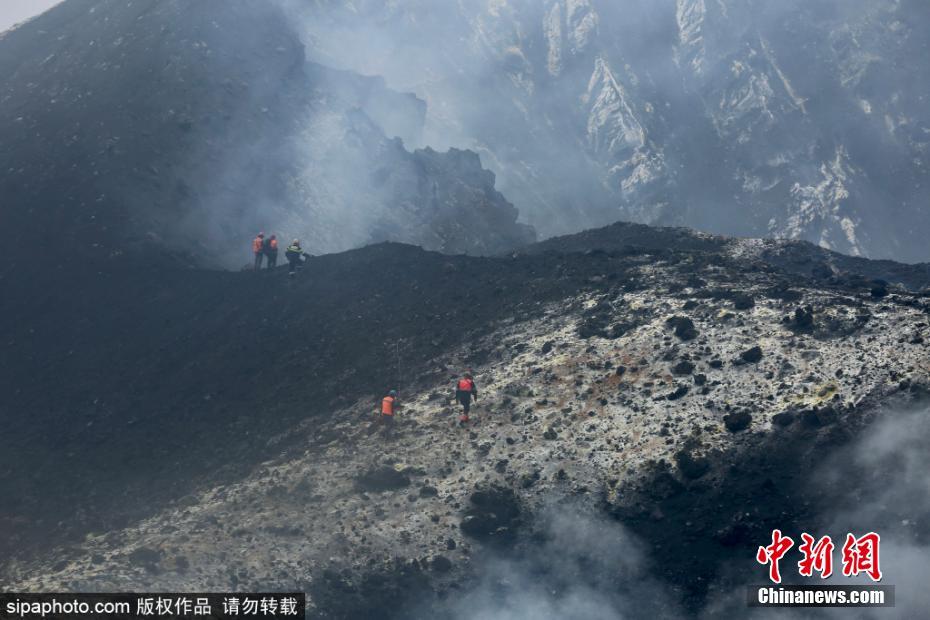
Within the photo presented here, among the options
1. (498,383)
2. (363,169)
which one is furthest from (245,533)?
(363,169)

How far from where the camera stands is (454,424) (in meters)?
29.3

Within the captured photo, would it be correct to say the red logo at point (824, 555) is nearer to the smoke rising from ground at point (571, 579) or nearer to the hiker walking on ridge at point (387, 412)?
the smoke rising from ground at point (571, 579)

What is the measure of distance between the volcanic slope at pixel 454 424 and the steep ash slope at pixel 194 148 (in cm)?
1161

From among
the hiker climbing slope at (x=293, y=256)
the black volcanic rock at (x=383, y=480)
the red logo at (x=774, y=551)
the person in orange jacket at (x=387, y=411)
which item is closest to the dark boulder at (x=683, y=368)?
the red logo at (x=774, y=551)

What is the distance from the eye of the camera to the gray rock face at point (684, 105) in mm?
94312

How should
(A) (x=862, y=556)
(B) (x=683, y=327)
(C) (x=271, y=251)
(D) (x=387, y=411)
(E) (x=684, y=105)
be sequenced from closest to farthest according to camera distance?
(A) (x=862, y=556), (D) (x=387, y=411), (B) (x=683, y=327), (C) (x=271, y=251), (E) (x=684, y=105)

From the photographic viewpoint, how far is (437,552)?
24750mm

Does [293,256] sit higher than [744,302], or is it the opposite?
[293,256]

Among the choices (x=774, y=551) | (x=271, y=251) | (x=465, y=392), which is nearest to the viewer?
(x=774, y=551)

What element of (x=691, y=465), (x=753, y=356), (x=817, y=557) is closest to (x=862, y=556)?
(x=817, y=557)

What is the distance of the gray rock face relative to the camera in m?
94.3

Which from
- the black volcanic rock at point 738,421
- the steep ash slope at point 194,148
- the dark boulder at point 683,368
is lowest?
the black volcanic rock at point 738,421

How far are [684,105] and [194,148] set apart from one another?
6703cm

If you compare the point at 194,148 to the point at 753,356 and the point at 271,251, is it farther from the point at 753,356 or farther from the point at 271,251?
the point at 753,356
